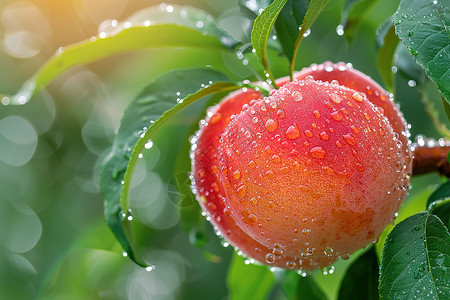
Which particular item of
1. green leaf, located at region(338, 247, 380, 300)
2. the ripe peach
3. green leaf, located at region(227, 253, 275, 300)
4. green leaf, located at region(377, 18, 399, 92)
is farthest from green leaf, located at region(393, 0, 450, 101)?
green leaf, located at region(227, 253, 275, 300)

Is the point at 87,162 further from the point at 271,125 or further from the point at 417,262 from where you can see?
the point at 417,262

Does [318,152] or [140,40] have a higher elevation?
[140,40]

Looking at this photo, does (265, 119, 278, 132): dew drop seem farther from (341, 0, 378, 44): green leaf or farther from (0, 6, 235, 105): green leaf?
(341, 0, 378, 44): green leaf

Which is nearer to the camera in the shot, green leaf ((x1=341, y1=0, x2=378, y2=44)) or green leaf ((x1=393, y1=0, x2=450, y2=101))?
green leaf ((x1=393, y1=0, x2=450, y2=101))

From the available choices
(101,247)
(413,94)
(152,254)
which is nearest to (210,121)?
(101,247)

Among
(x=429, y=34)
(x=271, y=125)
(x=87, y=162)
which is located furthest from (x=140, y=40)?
(x=87, y=162)

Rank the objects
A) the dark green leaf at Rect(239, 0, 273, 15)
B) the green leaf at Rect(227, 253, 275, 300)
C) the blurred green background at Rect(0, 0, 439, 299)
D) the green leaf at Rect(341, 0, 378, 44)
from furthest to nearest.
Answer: the blurred green background at Rect(0, 0, 439, 299), the green leaf at Rect(227, 253, 275, 300), the green leaf at Rect(341, 0, 378, 44), the dark green leaf at Rect(239, 0, 273, 15)

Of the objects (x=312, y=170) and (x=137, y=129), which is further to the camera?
(x=137, y=129)
